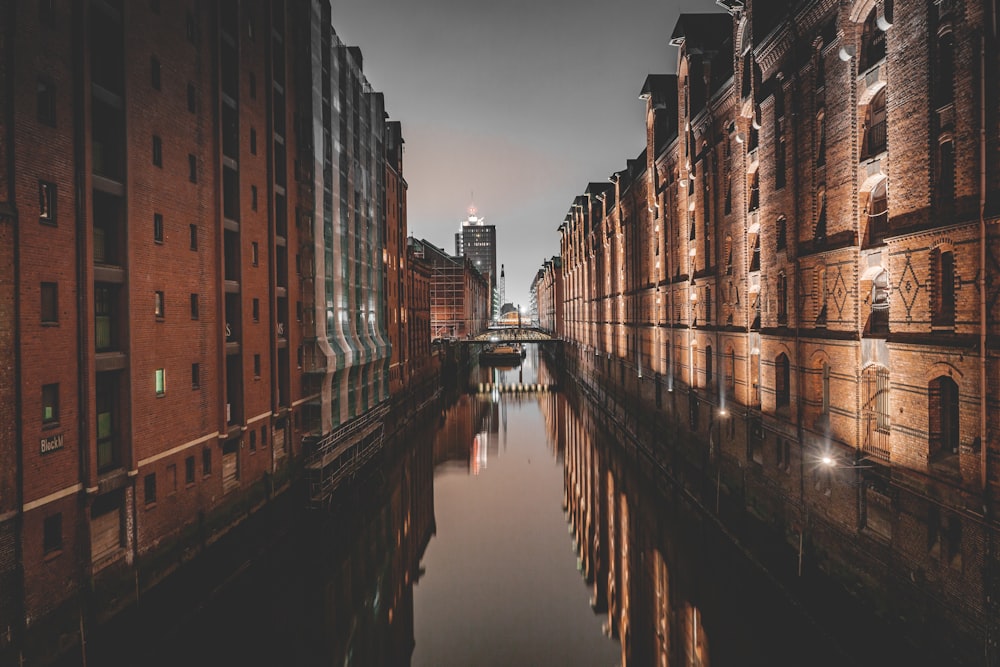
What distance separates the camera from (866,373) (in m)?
12.4

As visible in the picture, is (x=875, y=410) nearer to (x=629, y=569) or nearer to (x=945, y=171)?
(x=945, y=171)

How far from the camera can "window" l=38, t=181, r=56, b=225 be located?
1011cm

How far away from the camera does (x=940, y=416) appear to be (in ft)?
33.4

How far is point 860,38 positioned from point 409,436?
2850 centimetres

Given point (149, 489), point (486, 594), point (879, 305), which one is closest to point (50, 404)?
point (149, 489)

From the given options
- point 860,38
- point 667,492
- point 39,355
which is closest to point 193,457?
point 39,355

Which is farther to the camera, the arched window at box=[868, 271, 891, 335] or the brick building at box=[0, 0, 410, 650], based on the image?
the arched window at box=[868, 271, 891, 335]

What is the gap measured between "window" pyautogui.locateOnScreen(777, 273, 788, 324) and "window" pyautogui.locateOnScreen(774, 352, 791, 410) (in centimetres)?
111

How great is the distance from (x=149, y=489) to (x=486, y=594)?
9170mm

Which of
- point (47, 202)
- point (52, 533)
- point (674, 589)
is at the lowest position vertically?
point (674, 589)

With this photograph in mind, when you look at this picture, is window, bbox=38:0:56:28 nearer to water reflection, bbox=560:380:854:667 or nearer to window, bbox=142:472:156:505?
window, bbox=142:472:156:505

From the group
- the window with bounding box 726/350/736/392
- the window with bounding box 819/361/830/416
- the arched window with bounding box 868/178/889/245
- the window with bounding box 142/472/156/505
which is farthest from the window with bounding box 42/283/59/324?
the window with bounding box 726/350/736/392

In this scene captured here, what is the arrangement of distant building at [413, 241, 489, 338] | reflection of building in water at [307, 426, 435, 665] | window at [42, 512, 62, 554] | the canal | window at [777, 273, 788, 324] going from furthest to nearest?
distant building at [413, 241, 489, 338] < window at [777, 273, 788, 324] < reflection of building in water at [307, 426, 435, 665] < the canal < window at [42, 512, 62, 554]

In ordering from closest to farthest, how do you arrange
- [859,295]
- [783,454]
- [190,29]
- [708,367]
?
[859,295]
[190,29]
[783,454]
[708,367]
